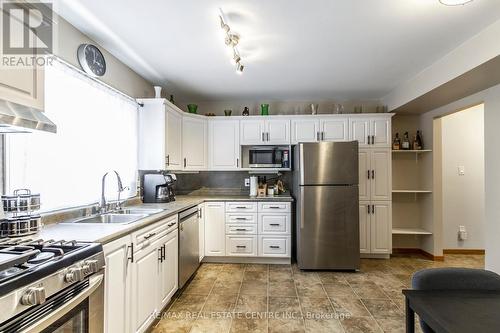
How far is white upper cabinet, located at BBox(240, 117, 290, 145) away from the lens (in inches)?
160

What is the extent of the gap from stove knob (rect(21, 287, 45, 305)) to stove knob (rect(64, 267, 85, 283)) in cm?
14

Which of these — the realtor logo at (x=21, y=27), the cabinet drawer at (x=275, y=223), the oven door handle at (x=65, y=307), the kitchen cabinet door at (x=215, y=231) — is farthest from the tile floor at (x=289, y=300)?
the realtor logo at (x=21, y=27)

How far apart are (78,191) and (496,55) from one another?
11.5 feet

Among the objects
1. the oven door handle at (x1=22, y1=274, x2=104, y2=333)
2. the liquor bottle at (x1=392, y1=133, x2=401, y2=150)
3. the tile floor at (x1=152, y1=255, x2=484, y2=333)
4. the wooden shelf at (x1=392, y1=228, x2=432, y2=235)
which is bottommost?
the tile floor at (x1=152, y1=255, x2=484, y2=333)

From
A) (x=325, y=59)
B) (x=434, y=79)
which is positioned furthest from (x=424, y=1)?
(x=434, y=79)

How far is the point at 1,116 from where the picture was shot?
1148 mm

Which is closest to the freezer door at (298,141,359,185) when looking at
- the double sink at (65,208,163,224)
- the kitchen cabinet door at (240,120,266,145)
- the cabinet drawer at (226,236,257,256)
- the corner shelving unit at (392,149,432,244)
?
the kitchen cabinet door at (240,120,266,145)

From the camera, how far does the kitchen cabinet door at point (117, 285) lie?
5.08 feet

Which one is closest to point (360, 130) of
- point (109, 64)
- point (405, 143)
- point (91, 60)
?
point (405, 143)

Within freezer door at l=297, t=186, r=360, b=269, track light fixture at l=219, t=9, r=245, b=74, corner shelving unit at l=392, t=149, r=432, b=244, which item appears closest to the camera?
track light fixture at l=219, t=9, r=245, b=74

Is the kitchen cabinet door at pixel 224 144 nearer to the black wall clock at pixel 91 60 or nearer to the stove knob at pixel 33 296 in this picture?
the black wall clock at pixel 91 60

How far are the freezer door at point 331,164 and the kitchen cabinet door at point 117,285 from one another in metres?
2.35

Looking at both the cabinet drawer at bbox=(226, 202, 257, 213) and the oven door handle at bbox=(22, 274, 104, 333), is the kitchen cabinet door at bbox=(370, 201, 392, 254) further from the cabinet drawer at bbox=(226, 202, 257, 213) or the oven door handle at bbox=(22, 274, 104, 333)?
the oven door handle at bbox=(22, 274, 104, 333)

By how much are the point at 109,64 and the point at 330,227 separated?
316cm
